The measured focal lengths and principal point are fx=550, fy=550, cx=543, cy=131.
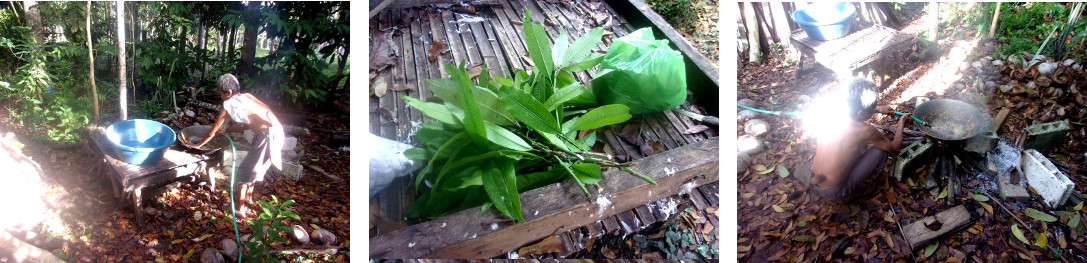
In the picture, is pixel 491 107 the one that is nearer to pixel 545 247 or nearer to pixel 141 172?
pixel 545 247

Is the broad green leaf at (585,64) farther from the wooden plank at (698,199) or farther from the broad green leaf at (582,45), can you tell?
the wooden plank at (698,199)

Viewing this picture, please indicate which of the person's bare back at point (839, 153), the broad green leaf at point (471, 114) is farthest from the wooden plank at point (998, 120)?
the broad green leaf at point (471, 114)

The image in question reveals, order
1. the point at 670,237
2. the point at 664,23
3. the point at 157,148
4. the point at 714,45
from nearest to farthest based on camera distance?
the point at 157,148 < the point at 670,237 < the point at 714,45 < the point at 664,23

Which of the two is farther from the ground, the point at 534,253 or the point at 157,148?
the point at 157,148

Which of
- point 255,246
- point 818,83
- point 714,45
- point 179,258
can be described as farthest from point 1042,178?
point 179,258

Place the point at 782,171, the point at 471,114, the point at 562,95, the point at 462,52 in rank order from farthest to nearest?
the point at 462,52 → the point at 562,95 → the point at 782,171 → the point at 471,114

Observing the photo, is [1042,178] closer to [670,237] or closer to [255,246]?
[670,237]

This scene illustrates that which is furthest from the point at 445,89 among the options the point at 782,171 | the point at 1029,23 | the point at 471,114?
the point at 1029,23

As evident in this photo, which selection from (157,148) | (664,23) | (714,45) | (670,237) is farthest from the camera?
→ (664,23)
